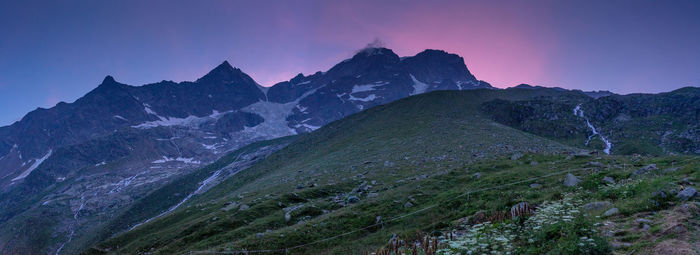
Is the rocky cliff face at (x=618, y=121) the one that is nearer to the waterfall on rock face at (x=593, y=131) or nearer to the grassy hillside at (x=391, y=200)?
the waterfall on rock face at (x=593, y=131)

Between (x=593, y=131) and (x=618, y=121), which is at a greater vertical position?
(x=618, y=121)

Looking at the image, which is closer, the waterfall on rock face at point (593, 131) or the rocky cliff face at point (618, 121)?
the rocky cliff face at point (618, 121)

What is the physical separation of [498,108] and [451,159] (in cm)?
7014

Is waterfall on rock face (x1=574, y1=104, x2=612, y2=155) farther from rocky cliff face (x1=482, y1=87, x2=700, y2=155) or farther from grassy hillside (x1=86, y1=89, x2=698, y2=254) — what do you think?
grassy hillside (x1=86, y1=89, x2=698, y2=254)

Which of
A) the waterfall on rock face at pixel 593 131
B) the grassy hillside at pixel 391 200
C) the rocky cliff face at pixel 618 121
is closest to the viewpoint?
the grassy hillside at pixel 391 200

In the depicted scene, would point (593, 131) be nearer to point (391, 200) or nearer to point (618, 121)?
point (618, 121)

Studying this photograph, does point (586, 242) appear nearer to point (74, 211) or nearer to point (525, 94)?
point (525, 94)

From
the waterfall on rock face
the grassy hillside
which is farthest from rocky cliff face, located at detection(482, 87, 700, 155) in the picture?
the grassy hillside

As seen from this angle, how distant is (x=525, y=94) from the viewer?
140m

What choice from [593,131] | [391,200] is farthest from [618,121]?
[391,200]

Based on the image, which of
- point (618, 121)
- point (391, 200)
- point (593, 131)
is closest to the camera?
point (391, 200)

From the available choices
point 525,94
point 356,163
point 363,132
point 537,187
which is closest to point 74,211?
point 363,132

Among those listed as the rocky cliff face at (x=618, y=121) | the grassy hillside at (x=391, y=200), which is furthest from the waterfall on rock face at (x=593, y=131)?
the grassy hillside at (x=391, y=200)

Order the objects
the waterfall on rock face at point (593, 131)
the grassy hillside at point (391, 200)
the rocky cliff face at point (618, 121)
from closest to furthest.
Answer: the grassy hillside at point (391, 200) → the rocky cliff face at point (618, 121) → the waterfall on rock face at point (593, 131)
